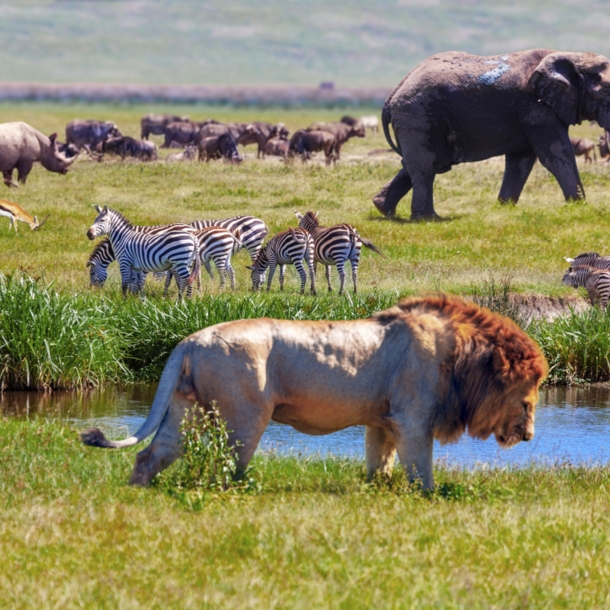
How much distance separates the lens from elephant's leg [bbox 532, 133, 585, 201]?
26.8 meters

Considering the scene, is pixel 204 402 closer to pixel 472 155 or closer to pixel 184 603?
pixel 184 603

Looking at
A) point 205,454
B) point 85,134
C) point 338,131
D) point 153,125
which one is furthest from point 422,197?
point 153,125

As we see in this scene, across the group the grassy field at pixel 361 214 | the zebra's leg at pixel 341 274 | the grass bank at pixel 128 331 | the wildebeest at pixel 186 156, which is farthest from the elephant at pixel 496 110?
the wildebeest at pixel 186 156

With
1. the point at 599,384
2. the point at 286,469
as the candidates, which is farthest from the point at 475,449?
the point at 599,384

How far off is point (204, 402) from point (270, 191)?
23890mm

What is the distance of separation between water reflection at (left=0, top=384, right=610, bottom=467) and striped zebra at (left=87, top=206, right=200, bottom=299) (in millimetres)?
3205

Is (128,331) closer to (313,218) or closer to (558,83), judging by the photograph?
(313,218)

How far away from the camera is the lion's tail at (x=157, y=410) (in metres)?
7.76

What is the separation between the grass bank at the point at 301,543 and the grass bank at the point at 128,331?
6.02 m

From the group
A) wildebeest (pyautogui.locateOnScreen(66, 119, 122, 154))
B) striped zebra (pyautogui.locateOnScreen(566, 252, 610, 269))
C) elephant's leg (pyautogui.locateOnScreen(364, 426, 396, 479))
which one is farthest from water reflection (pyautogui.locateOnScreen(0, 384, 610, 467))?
wildebeest (pyautogui.locateOnScreen(66, 119, 122, 154))

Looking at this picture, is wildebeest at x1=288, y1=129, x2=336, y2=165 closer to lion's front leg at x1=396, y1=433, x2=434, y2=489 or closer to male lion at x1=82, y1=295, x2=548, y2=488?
male lion at x1=82, y1=295, x2=548, y2=488

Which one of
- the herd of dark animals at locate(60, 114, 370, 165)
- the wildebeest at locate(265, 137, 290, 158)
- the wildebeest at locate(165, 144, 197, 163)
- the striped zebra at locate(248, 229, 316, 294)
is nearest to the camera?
the striped zebra at locate(248, 229, 316, 294)

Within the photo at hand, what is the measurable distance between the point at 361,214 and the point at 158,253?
419 inches

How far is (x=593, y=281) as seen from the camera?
18422 millimetres
